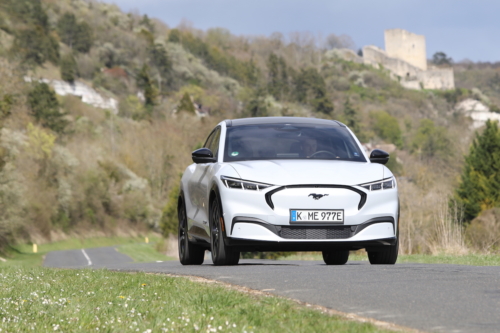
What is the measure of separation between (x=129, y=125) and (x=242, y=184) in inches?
4535

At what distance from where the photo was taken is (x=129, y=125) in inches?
4857

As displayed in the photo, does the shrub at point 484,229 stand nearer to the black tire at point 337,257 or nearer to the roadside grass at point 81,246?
the black tire at point 337,257

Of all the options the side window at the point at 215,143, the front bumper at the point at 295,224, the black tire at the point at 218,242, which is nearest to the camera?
the front bumper at the point at 295,224

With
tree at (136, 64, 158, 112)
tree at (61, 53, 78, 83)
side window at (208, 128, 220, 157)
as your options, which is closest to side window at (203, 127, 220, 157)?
side window at (208, 128, 220, 157)

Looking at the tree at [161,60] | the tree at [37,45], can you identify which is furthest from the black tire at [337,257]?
the tree at [161,60]

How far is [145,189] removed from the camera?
9100 cm

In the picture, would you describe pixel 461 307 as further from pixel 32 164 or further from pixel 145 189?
pixel 145 189

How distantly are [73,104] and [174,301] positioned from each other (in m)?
129

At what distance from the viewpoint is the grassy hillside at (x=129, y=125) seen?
5625cm

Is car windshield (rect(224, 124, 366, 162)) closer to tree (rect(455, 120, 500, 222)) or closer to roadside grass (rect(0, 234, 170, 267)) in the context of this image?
roadside grass (rect(0, 234, 170, 267))

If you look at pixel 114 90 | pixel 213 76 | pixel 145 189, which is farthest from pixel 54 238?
pixel 213 76

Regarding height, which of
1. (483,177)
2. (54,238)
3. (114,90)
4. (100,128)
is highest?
(114,90)

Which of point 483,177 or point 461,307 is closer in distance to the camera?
point 461,307

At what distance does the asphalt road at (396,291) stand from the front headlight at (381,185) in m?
0.98
